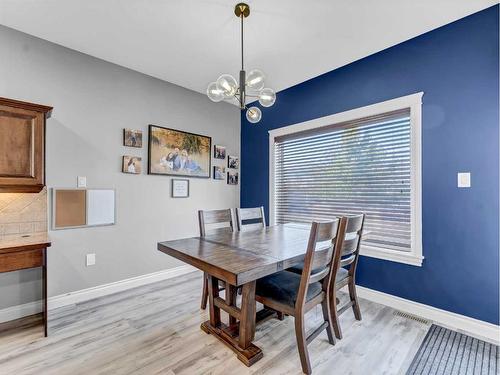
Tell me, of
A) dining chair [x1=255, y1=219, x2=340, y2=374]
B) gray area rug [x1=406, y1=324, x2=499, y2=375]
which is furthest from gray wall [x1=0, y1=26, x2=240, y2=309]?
gray area rug [x1=406, y1=324, x2=499, y2=375]

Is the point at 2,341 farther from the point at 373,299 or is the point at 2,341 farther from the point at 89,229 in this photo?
the point at 373,299

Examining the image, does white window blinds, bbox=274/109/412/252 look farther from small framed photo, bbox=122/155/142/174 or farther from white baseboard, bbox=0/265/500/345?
small framed photo, bbox=122/155/142/174

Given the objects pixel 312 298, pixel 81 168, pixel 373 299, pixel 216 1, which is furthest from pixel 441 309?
pixel 81 168

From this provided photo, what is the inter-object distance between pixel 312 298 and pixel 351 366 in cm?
50

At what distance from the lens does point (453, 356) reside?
183cm

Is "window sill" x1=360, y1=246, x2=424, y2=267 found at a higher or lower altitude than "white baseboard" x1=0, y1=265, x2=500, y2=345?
higher

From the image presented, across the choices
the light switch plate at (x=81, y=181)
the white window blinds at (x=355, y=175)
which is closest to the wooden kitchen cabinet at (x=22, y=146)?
the light switch plate at (x=81, y=181)

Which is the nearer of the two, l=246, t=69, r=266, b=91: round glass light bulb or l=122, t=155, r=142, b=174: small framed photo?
l=246, t=69, r=266, b=91: round glass light bulb

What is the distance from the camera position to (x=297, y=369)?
1679 mm

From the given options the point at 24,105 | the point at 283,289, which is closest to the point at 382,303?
the point at 283,289

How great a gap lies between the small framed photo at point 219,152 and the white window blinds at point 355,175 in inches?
33.0

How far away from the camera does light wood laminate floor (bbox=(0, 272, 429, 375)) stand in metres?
1.70

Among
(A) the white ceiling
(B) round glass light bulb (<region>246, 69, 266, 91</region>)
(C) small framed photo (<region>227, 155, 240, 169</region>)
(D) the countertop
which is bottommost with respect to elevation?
(D) the countertop

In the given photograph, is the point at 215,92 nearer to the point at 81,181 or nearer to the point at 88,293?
the point at 81,181
